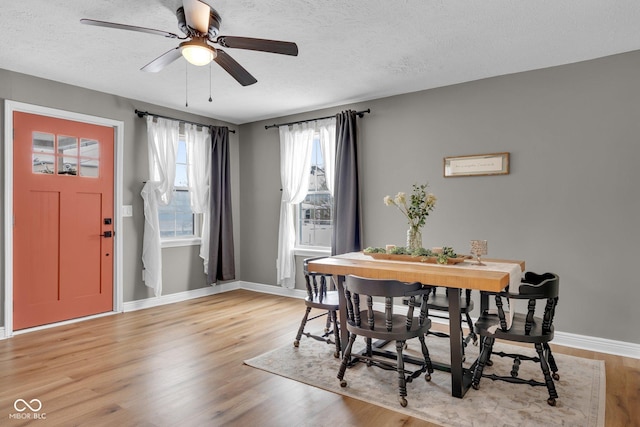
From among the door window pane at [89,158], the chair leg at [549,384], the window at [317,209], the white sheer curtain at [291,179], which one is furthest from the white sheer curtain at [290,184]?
the chair leg at [549,384]

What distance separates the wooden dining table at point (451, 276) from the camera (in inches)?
96.2

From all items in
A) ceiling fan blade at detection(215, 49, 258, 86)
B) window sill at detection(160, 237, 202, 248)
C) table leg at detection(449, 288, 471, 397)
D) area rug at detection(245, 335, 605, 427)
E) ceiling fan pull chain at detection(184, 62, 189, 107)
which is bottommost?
area rug at detection(245, 335, 605, 427)

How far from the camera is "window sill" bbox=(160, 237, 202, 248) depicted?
17.2ft

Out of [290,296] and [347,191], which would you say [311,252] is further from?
[347,191]

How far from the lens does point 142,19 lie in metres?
2.86

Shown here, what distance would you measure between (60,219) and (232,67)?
9.12 feet

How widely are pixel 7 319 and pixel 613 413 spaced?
16.5ft

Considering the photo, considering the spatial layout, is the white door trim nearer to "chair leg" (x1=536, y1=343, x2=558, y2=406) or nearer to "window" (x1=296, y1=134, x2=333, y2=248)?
"window" (x1=296, y1=134, x2=333, y2=248)

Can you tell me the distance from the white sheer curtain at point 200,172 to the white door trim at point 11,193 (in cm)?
93

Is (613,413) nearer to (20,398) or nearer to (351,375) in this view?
(351,375)

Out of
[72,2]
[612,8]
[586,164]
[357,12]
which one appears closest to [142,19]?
[72,2]

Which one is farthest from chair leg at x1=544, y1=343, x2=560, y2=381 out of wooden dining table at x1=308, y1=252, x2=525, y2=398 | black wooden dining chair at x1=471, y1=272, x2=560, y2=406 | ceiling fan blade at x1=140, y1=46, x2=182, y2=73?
ceiling fan blade at x1=140, y1=46, x2=182, y2=73

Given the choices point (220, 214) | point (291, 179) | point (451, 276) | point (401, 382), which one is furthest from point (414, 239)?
point (220, 214)

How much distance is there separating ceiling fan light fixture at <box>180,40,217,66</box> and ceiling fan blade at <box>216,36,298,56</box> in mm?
98
